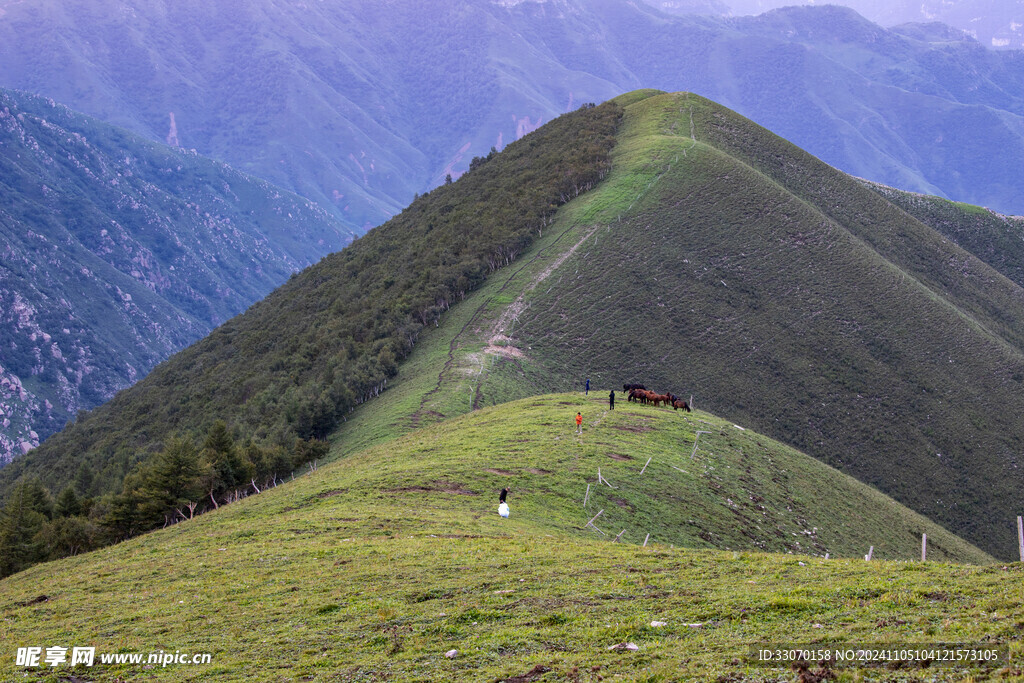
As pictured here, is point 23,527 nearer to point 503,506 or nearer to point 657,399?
point 503,506

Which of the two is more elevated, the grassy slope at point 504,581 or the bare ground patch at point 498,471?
the bare ground patch at point 498,471

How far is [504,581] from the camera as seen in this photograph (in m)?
20.2

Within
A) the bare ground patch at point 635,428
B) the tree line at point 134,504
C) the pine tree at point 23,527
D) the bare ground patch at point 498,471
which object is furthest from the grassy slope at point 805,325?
the pine tree at point 23,527

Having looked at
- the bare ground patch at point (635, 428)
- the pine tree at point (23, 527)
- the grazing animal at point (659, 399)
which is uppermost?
the grazing animal at point (659, 399)

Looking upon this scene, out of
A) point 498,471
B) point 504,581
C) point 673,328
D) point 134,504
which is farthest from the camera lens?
point 673,328

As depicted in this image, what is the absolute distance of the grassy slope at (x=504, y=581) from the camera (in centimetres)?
1459

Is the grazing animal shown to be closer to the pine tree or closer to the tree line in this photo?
the tree line

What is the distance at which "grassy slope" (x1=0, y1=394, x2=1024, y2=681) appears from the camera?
47.9 feet

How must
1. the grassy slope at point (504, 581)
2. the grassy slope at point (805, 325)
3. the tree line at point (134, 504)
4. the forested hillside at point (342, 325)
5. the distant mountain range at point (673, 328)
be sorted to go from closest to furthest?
the grassy slope at point (504, 581) < the tree line at point (134, 504) < the distant mountain range at point (673, 328) < the grassy slope at point (805, 325) < the forested hillside at point (342, 325)

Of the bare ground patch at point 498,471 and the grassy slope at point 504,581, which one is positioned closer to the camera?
the grassy slope at point 504,581

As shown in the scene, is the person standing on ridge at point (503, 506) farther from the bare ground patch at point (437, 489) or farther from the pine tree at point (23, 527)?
the pine tree at point (23, 527)

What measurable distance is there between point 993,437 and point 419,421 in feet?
204

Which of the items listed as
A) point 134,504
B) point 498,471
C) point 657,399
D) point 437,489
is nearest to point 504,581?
point 437,489

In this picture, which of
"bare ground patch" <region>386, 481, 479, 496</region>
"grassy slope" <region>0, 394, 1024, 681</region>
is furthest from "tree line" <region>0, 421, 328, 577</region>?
"bare ground patch" <region>386, 481, 479, 496</region>
